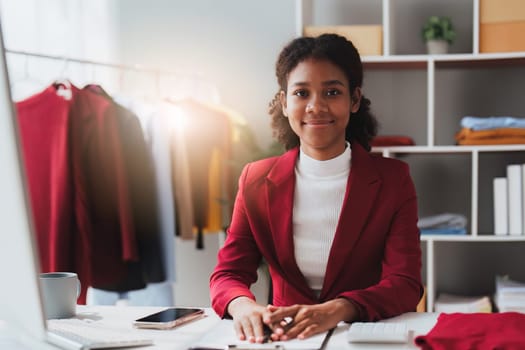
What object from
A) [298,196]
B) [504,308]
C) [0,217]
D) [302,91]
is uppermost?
[302,91]

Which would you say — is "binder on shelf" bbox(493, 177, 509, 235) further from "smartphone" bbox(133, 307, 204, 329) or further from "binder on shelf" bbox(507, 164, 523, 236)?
"smartphone" bbox(133, 307, 204, 329)

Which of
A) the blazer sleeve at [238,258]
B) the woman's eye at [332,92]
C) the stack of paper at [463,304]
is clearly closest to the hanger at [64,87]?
the blazer sleeve at [238,258]

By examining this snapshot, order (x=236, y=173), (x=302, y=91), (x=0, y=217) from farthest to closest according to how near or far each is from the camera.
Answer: (x=236, y=173) < (x=302, y=91) < (x=0, y=217)

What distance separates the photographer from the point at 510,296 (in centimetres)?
300

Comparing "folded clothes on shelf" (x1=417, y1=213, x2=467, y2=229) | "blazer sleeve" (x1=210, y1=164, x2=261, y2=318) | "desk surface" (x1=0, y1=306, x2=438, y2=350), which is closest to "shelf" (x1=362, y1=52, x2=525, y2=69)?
"folded clothes on shelf" (x1=417, y1=213, x2=467, y2=229)

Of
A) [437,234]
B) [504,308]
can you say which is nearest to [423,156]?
[437,234]

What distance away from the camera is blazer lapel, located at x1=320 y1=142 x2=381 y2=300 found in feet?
5.41

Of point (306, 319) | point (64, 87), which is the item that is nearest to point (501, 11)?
point (64, 87)

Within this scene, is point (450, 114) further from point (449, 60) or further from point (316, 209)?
point (316, 209)

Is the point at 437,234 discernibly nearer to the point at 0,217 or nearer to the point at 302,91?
the point at 302,91

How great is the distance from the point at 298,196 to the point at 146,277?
1.40 meters

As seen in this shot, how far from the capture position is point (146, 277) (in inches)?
117

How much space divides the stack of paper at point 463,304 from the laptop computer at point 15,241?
2377mm

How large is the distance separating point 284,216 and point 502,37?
1.76 meters
